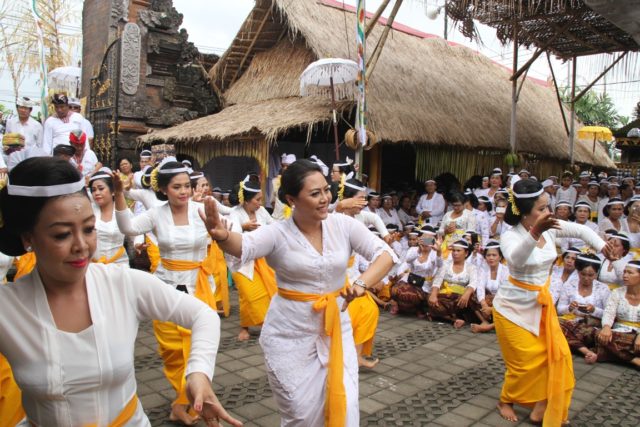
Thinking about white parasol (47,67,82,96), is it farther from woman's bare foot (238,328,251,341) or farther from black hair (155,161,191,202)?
black hair (155,161,191,202)

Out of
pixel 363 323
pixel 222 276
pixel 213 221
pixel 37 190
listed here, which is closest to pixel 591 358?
pixel 363 323

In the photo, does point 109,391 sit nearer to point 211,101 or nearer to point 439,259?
point 439,259

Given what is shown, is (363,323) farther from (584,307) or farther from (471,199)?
(471,199)

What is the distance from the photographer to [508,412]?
4.25m

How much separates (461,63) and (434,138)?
18.5 feet

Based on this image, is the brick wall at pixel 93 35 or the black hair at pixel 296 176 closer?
the black hair at pixel 296 176

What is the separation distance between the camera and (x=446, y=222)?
349 inches

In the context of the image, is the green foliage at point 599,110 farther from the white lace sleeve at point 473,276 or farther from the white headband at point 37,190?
the white headband at point 37,190

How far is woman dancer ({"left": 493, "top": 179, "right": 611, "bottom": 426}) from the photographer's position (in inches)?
155

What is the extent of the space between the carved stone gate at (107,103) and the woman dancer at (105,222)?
25.9 ft

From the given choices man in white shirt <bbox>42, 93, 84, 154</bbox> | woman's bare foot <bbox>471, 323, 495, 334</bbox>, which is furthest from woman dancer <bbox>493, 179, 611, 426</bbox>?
man in white shirt <bbox>42, 93, 84, 154</bbox>

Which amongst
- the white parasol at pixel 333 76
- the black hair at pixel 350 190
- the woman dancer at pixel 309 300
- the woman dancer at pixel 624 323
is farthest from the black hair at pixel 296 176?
the white parasol at pixel 333 76

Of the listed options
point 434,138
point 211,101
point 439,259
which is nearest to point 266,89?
point 211,101

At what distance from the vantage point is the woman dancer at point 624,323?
5.53 metres
